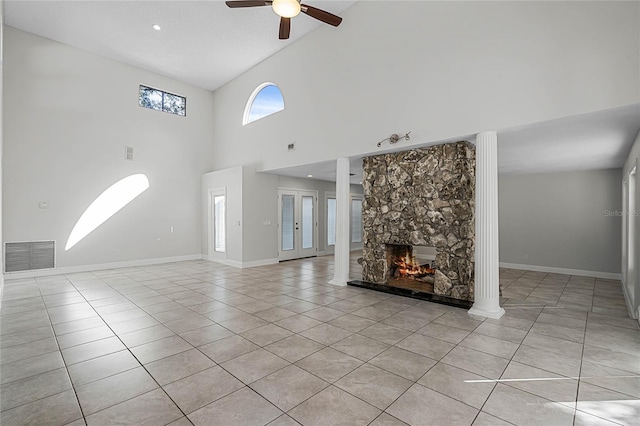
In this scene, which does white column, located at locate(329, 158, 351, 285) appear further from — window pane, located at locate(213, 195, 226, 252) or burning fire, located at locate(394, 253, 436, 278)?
window pane, located at locate(213, 195, 226, 252)

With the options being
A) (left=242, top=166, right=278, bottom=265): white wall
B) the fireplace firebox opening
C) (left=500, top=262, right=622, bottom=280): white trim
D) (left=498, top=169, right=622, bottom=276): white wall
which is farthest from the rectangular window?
(left=500, top=262, right=622, bottom=280): white trim

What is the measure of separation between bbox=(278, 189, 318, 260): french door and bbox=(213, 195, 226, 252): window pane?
5.16 ft

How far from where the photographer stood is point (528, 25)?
3.69m

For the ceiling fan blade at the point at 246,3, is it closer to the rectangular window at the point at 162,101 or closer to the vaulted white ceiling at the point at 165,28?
the vaulted white ceiling at the point at 165,28

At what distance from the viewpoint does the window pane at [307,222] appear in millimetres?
9415

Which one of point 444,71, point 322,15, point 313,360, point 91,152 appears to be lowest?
point 313,360

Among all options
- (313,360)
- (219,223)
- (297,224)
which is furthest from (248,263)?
(313,360)

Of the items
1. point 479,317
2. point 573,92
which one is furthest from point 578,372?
point 573,92

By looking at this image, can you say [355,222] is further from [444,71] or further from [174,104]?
[174,104]

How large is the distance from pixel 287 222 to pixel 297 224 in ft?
1.19

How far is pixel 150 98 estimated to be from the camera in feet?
27.1

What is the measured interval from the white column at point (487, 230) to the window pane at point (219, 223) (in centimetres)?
644

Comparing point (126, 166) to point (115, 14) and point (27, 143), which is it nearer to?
point (27, 143)

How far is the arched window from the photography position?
7.50 metres
